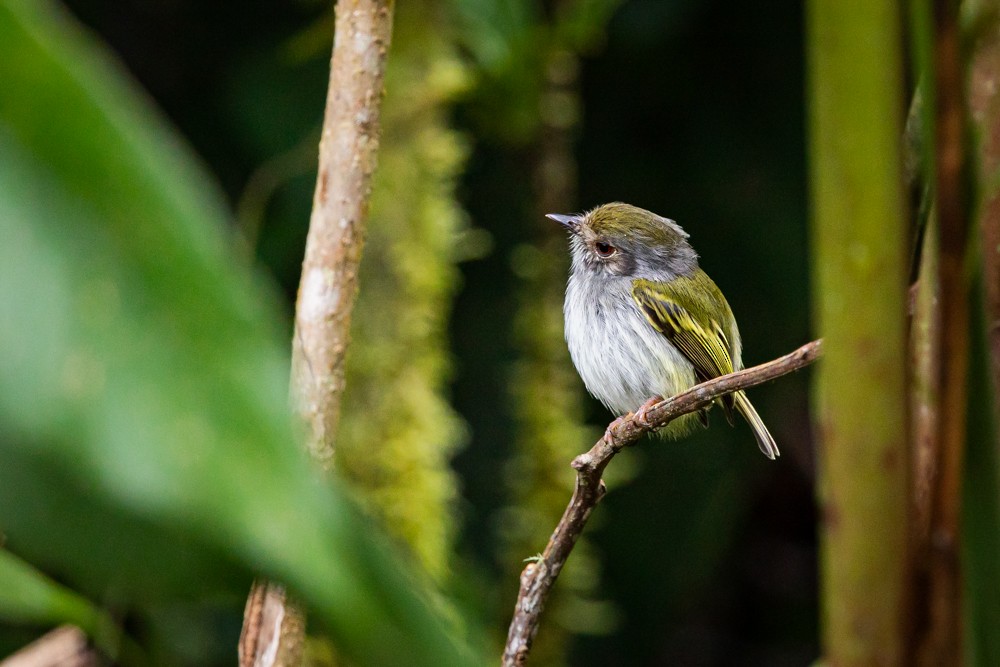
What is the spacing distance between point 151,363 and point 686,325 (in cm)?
119

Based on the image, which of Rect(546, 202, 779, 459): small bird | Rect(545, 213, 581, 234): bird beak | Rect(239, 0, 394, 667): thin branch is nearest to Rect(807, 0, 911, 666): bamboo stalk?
Rect(239, 0, 394, 667): thin branch

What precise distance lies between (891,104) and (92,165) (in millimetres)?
326

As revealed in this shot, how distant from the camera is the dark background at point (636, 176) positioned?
247 centimetres

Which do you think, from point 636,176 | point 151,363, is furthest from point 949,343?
point 636,176

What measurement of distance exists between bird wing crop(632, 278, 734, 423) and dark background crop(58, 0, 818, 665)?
90cm

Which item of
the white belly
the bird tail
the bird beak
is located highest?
the bird beak

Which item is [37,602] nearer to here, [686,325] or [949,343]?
[949,343]

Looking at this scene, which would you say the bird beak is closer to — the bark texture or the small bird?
the small bird

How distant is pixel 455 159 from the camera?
6.51 ft

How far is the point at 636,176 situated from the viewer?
8.66 feet

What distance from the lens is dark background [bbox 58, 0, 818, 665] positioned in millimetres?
2475

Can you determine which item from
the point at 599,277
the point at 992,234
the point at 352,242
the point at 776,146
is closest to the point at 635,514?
the point at 776,146

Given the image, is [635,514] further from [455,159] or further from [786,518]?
[455,159]

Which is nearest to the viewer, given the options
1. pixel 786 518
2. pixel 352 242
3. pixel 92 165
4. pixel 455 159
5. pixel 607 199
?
pixel 92 165
